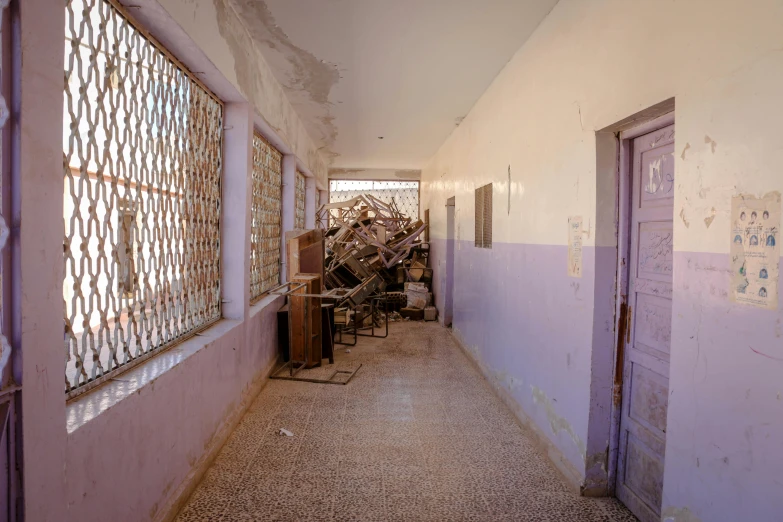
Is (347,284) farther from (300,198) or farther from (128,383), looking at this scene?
(128,383)

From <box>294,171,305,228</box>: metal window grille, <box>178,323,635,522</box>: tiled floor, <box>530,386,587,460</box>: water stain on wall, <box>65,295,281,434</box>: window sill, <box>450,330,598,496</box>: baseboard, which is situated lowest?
<box>178,323,635,522</box>: tiled floor

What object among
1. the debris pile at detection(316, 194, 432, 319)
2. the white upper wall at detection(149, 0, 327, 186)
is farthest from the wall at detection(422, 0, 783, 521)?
the debris pile at detection(316, 194, 432, 319)

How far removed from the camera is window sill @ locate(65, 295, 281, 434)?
1.73 m

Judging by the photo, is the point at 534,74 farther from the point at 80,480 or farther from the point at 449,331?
the point at 449,331

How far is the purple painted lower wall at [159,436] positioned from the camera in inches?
66.9

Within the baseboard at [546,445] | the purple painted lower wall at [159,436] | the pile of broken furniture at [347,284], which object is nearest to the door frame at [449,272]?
the pile of broken furniture at [347,284]

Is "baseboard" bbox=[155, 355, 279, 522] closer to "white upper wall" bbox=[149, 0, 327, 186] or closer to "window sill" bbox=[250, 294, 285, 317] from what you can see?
"window sill" bbox=[250, 294, 285, 317]

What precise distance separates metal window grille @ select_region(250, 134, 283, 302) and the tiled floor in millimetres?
1221

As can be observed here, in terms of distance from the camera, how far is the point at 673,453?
6.38ft

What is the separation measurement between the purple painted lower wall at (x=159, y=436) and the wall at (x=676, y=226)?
7.30 feet

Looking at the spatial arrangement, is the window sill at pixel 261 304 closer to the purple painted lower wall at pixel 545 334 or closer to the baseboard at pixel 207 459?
the baseboard at pixel 207 459

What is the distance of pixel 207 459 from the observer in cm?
291

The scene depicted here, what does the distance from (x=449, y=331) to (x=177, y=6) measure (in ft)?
20.1

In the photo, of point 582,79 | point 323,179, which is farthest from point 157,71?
point 323,179
